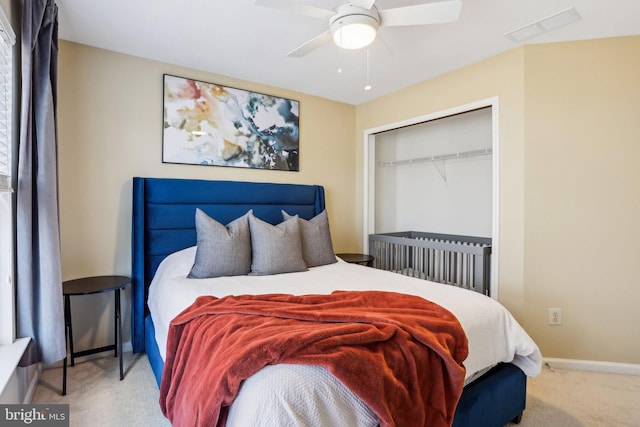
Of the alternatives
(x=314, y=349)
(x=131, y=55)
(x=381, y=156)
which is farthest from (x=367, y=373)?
(x=381, y=156)

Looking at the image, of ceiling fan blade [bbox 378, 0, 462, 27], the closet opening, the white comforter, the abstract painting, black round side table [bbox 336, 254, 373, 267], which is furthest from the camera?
black round side table [bbox 336, 254, 373, 267]

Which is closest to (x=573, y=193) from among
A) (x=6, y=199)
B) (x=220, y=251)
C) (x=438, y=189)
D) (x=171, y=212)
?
(x=438, y=189)

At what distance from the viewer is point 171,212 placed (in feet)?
9.00

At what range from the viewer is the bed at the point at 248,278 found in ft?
5.30

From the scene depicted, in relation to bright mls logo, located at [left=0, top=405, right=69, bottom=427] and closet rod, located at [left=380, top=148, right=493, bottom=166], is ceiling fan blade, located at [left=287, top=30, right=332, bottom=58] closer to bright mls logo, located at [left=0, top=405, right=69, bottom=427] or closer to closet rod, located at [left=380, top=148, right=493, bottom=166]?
closet rod, located at [left=380, top=148, right=493, bottom=166]

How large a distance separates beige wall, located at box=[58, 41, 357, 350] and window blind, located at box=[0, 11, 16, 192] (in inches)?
30.1

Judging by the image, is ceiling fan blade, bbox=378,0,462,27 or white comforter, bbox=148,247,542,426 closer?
white comforter, bbox=148,247,542,426

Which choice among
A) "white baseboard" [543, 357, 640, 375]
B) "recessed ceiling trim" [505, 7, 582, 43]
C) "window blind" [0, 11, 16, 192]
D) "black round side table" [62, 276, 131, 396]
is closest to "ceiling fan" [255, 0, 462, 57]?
"recessed ceiling trim" [505, 7, 582, 43]

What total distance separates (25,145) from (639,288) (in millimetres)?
4048

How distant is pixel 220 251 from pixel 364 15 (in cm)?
173

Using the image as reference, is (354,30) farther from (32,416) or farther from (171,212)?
(32,416)

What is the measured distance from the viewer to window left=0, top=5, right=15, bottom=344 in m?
1.68

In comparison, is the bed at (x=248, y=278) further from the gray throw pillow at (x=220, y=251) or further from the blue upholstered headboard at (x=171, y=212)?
the gray throw pillow at (x=220, y=251)

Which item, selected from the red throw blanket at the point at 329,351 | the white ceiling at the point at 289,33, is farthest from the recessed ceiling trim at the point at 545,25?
the red throw blanket at the point at 329,351
